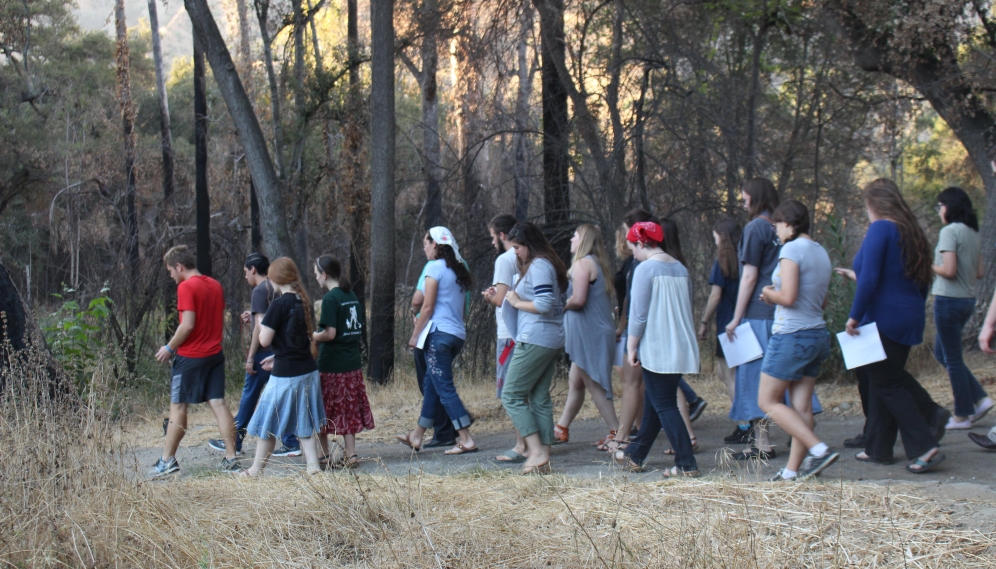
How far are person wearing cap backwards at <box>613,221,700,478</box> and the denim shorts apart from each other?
0.48 meters

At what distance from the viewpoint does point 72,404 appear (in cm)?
536

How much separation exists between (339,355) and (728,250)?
124 inches

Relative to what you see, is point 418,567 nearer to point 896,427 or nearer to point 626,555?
point 626,555

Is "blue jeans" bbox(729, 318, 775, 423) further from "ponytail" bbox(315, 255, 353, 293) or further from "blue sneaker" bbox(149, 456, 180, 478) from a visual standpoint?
"blue sneaker" bbox(149, 456, 180, 478)

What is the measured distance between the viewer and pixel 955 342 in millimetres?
6434

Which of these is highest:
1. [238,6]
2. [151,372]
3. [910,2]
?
[238,6]

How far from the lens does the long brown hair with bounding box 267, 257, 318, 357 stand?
6.34m

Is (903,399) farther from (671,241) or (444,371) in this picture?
(444,371)

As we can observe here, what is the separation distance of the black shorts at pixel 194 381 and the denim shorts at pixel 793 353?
13.9ft

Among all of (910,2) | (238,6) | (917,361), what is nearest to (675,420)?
(917,361)

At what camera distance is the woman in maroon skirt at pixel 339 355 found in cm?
→ 682

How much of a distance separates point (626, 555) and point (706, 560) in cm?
41

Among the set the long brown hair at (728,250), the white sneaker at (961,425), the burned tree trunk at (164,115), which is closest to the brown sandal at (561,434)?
the long brown hair at (728,250)

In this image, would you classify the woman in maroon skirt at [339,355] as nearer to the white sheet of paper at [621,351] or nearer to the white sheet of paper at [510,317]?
the white sheet of paper at [510,317]
